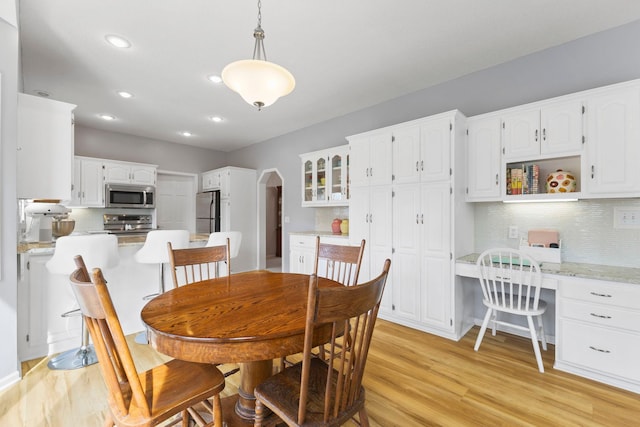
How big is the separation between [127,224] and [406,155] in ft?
16.1

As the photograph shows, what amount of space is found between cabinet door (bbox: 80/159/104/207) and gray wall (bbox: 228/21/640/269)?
3404 millimetres

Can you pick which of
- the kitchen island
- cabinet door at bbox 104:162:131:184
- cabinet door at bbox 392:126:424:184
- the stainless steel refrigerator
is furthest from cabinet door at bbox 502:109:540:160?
cabinet door at bbox 104:162:131:184

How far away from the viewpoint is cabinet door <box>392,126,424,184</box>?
3.08 m

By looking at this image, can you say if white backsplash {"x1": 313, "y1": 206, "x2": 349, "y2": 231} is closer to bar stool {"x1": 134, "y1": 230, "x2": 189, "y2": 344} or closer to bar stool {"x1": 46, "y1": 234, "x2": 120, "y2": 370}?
bar stool {"x1": 134, "y1": 230, "x2": 189, "y2": 344}

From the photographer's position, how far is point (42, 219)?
9.77ft

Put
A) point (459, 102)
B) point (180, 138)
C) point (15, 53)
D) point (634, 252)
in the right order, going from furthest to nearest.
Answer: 1. point (180, 138)
2. point (459, 102)
3. point (634, 252)
4. point (15, 53)

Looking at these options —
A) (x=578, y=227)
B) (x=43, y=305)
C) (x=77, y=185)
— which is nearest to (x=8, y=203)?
(x=43, y=305)

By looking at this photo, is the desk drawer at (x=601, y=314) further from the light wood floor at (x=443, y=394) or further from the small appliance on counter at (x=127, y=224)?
the small appliance on counter at (x=127, y=224)

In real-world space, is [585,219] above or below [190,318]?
above

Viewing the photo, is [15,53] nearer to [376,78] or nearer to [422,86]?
[376,78]

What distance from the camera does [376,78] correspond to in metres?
3.29

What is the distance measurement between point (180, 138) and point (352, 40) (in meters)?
4.35

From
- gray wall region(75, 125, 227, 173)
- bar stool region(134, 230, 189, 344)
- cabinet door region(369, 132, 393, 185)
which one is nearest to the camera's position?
bar stool region(134, 230, 189, 344)

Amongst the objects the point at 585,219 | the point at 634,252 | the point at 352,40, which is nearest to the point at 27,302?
the point at 352,40
